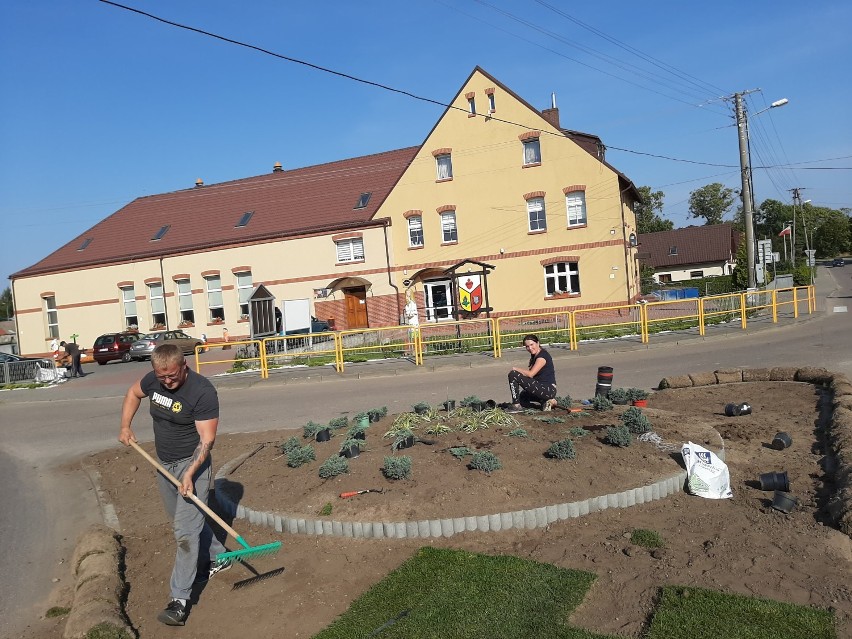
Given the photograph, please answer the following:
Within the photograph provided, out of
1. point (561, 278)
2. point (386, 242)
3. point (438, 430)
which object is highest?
point (386, 242)

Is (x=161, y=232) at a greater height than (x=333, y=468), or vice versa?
(x=161, y=232)

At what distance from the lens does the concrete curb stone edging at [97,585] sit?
491cm

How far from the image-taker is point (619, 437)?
24.9ft

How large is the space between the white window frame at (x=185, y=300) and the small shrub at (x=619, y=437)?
124ft

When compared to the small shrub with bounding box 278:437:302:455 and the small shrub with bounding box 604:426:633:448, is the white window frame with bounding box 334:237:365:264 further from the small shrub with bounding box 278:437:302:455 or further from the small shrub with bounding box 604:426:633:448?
the small shrub with bounding box 604:426:633:448

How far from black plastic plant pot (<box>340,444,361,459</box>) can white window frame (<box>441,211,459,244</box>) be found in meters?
30.0

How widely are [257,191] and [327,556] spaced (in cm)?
4130

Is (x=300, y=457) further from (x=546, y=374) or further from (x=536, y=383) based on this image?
(x=546, y=374)

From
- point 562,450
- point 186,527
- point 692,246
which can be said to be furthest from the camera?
A: point 692,246

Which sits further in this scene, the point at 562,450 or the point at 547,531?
the point at 562,450

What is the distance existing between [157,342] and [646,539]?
110 ft

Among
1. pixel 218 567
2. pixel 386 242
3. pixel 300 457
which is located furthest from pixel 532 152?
pixel 218 567

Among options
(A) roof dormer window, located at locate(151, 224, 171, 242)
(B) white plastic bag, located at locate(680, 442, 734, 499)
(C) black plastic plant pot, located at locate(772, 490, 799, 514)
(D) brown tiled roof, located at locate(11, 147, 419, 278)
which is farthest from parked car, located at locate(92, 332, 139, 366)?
(C) black plastic plant pot, located at locate(772, 490, 799, 514)

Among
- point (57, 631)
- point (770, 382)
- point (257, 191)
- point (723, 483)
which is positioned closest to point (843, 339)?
point (770, 382)
